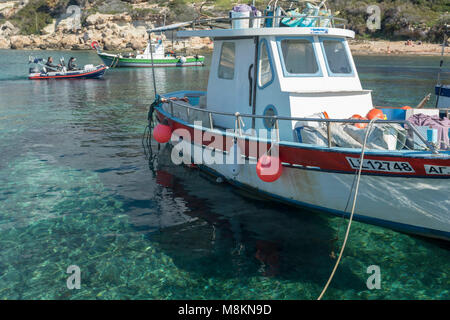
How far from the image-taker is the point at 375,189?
7145 mm

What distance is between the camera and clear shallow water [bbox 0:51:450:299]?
6.25 metres

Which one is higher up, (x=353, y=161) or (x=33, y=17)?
(x=33, y=17)

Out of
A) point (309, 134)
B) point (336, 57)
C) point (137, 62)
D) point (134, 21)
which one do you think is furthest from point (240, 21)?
point (134, 21)

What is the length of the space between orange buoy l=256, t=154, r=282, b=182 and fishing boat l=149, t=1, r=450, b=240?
0.06ft

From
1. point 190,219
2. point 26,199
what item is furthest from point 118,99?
point 190,219

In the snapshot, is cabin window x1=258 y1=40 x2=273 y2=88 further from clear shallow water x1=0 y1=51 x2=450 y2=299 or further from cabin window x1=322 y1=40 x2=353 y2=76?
clear shallow water x1=0 y1=51 x2=450 y2=299

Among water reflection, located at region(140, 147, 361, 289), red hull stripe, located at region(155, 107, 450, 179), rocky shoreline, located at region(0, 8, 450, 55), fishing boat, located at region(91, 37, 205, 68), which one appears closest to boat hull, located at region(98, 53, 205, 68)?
fishing boat, located at region(91, 37, 205, 68)

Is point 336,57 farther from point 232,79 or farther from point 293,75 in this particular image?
point 232,79

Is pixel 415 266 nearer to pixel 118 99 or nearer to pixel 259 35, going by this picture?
pixel 259 35

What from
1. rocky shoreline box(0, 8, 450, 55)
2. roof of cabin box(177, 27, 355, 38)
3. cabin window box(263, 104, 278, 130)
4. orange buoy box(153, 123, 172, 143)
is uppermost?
rocky shoreline box(0, 8, 450, 55)

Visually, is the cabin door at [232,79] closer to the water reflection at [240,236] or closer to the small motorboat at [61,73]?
the water reflection at [240,236]

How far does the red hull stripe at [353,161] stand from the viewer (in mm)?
6479

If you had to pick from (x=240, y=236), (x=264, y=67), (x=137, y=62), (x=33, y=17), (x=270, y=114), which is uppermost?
(x=33, y=17)

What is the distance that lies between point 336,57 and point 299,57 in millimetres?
927
